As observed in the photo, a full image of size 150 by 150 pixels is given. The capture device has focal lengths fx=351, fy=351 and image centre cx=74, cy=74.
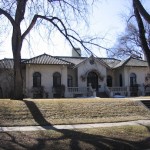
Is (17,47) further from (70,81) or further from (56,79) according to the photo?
(70,81)

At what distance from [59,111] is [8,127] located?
504 cm

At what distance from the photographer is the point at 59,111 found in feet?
70.2

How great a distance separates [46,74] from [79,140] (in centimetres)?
3272

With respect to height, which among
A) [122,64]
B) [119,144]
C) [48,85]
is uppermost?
[122,64]

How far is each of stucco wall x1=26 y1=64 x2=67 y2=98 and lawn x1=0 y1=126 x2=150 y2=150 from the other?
29.4 m

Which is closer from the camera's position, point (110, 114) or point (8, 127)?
point (8, 127)

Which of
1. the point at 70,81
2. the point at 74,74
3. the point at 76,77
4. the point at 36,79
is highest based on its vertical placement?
the point at 74,74

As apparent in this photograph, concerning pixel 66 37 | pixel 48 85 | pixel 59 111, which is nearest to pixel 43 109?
pixel 59 111

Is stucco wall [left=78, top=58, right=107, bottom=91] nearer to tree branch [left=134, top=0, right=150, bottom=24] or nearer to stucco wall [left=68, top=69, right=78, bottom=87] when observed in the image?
stucco wall [left=68, top=69, right=78, bottom=87]

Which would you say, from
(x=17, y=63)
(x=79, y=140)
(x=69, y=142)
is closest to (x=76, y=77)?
(x=17, y=63)

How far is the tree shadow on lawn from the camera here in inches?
502

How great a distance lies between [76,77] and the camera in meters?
49.3

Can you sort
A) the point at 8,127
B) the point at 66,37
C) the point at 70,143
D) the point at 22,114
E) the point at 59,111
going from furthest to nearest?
the point at 66,37
the point at 59,111
the point at 22,114
the point at 8,127
the point at 70,143

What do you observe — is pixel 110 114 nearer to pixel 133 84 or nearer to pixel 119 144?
pixel 119 144
